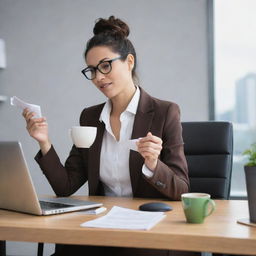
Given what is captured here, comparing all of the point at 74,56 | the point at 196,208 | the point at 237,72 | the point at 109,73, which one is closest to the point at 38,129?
the point at 109,73

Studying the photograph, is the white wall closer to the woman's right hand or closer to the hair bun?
the hair bun

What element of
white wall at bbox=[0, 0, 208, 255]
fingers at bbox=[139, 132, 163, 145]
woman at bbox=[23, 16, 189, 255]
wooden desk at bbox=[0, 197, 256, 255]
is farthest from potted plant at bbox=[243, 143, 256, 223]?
white wall at bbox=[0, 0, 208, 255]

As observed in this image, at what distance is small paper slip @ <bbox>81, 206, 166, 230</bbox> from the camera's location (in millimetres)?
1040

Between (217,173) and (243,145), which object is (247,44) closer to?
(243,145)

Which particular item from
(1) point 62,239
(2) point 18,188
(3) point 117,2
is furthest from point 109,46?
(3) point 117,2

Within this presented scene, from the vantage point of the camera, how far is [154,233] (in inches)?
38.3

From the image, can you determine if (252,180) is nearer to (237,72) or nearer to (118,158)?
(118,158)

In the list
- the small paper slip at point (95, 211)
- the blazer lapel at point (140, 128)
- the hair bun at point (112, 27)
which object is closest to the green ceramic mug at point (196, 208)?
the small paper slip at point (95, 211)

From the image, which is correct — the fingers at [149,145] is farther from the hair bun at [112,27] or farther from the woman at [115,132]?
the hair bun at [112,27]

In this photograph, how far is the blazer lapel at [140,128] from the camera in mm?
1697

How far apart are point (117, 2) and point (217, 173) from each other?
1.71 metres

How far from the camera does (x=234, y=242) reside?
92 centimetres

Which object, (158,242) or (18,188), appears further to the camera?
(18,188)

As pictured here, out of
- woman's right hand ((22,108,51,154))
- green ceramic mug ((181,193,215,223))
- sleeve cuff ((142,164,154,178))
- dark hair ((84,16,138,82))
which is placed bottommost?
green ceramic mug ((181,193,215,223))
